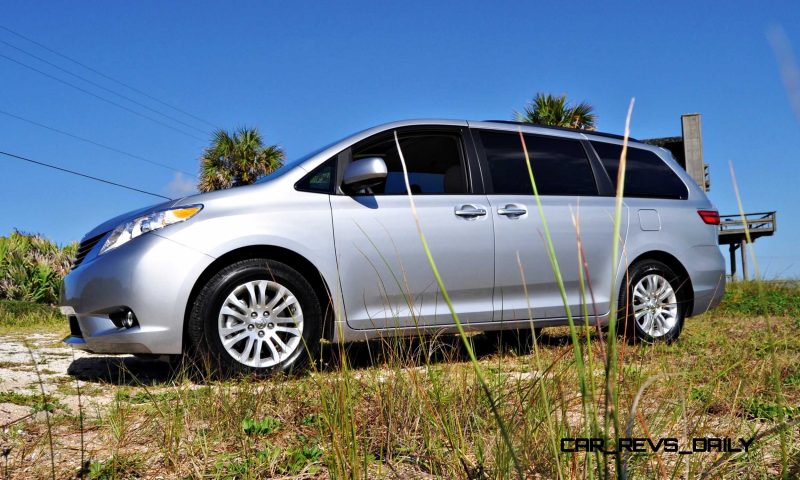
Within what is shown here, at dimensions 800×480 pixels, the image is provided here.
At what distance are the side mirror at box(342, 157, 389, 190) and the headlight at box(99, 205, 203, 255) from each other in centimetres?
93

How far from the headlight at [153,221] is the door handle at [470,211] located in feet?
5.70

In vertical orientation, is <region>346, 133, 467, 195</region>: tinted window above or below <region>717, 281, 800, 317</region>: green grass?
above

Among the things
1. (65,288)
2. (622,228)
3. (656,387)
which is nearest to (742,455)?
(656,387)

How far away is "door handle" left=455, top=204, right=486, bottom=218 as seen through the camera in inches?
186

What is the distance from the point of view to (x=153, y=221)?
408 cm

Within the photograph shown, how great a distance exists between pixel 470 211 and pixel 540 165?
35.3 inches

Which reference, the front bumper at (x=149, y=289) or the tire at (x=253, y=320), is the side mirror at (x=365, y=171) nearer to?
the tire at (x=253, y=320)

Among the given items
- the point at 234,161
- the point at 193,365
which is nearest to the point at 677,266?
the point at 193,365

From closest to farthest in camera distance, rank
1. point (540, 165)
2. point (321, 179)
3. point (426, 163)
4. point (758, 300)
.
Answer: point (321, 179), point (426, 163), point (540, 165), point (758, 300)

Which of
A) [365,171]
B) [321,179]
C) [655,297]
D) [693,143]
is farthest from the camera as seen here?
[693,143]

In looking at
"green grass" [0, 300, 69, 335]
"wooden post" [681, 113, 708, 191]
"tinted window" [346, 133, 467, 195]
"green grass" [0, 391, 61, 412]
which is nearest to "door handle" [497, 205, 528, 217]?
"tinted window" [346, 133, 467, 195]

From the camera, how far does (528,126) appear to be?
540cm

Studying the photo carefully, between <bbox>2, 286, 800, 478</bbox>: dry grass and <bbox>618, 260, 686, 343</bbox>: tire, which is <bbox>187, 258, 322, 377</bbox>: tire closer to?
<bbox>2, 286, 800, 478</bbox>: dry grass

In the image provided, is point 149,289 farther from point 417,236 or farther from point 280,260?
point 417,236
